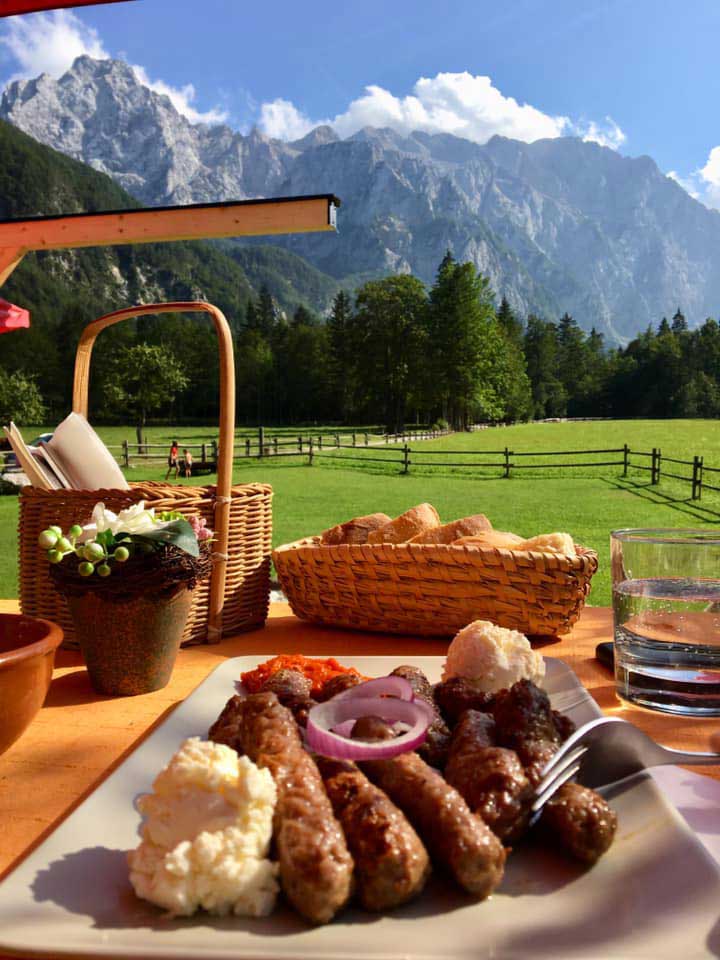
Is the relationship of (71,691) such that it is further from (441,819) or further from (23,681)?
(441,819)

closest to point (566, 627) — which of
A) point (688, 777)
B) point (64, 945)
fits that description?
point (688, 777)

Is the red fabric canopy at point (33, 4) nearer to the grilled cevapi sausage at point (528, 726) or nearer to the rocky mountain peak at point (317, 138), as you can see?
the grilled cevapi sausage at point (528, 726)

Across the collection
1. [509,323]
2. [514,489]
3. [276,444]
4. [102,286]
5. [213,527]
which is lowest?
[514,489]

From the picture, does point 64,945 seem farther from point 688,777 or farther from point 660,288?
point 660,288

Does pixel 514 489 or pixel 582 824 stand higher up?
pixel 582 824

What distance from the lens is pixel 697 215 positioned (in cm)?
1905

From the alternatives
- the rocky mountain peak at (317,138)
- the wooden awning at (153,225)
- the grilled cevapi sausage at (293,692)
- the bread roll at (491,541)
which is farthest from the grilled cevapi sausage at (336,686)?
the rocky mountain peak at (317,138)

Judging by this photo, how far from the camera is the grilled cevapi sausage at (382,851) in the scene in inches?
20.9

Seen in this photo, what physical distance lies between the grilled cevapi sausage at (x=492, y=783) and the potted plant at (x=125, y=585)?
1.80 ft

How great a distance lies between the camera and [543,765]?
0.68 m

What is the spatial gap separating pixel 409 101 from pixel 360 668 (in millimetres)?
11923

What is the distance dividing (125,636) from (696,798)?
0.78 meters

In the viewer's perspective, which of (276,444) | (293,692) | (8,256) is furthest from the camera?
(276,444)

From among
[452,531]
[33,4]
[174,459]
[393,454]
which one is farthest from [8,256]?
[393,454]
